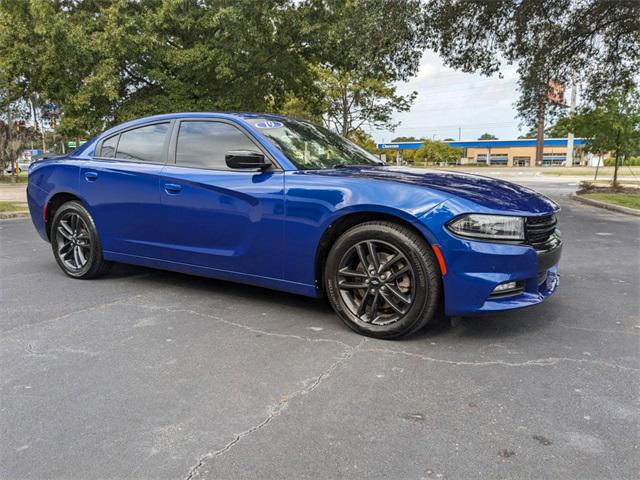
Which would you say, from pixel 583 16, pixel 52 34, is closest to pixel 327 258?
pixel 583 16

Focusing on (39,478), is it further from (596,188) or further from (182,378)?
(596,188)

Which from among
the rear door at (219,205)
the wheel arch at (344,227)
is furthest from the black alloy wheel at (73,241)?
the wheel arch at (344,227)

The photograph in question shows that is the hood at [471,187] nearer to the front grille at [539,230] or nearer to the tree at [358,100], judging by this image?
the front grille at [539,230]

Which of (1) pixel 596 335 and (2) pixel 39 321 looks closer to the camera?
(1) pixel 596 335

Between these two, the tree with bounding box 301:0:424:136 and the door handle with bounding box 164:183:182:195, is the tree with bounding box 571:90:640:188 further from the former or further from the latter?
the door handle with bounding box 164:183:182:195

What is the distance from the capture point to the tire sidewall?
495 centimetres

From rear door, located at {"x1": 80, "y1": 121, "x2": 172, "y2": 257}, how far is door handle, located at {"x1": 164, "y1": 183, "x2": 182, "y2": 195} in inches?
4.4

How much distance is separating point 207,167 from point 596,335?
3228mm

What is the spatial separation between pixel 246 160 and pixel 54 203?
8.92 feet

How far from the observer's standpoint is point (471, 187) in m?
3.59

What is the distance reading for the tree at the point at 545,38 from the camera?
13.0m

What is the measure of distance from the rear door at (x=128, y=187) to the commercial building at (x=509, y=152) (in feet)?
289

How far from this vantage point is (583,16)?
13453mm

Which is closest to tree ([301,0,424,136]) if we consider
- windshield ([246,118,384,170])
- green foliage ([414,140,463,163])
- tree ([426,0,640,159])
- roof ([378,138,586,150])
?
tree ([426,0,640,159])
